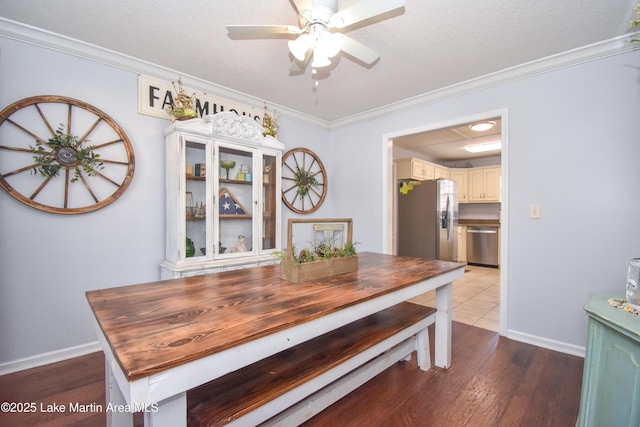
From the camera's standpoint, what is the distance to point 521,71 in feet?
8.15

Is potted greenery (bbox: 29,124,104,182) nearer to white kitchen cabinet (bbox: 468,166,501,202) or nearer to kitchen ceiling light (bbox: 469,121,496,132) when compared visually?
kitchen ceiling light (bbox: 469,121,496,132)

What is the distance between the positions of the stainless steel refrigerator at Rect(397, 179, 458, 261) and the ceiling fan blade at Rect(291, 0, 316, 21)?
4042 mm

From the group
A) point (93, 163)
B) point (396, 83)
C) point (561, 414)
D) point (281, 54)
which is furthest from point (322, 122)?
point (561, 414)

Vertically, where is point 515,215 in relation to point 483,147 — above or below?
below

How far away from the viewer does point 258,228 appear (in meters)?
2.93

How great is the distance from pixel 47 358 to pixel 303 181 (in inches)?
113

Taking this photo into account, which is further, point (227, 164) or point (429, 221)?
point (429, 221)

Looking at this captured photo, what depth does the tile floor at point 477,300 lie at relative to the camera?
9.87ft

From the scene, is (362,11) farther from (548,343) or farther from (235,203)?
(548,343)

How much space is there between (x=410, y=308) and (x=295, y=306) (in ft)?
4.22

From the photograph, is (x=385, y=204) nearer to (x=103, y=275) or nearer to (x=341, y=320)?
(x=341, y=320)

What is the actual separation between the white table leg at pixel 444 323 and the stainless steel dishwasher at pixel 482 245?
14.4 ft

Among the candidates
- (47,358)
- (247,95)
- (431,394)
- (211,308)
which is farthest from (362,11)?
(47,358)

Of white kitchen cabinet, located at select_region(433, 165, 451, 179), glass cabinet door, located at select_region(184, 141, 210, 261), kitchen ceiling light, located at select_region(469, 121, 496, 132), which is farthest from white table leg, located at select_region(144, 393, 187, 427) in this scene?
white kitchen cabinet, located at select_region(433, 165, 451, 179)
